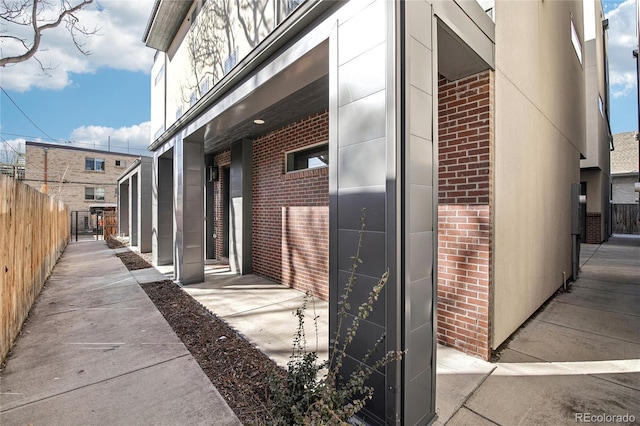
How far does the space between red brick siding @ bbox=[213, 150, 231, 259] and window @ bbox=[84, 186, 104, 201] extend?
22434 millimetres

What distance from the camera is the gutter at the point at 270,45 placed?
2479 millimetres

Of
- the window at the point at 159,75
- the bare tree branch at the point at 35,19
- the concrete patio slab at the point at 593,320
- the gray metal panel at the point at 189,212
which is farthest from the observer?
the window at the point at 159,75

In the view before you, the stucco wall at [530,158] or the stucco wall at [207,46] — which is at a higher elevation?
the stucco wall at [207,46]

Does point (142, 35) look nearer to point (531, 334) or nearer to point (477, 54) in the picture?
point (477, 54)

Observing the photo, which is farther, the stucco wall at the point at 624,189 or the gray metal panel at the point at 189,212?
the stucco wall at the point at 624,189

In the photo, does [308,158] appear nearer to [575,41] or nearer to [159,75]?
[159,75]

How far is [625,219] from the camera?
17.5m

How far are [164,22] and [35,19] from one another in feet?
7.90

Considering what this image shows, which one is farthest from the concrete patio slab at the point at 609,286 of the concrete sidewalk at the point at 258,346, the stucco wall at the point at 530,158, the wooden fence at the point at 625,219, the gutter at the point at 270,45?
the wooden fence at the point at 625,219

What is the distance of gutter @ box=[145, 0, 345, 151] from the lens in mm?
2479

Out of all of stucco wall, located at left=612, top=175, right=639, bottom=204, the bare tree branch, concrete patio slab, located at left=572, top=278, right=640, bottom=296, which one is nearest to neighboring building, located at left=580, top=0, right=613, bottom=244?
concrete patio slab, located at left=572, top=278, right=640, bottom=296

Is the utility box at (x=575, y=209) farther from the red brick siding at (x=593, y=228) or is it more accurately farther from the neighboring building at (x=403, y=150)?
the red brick siding at (x=593, y=228)

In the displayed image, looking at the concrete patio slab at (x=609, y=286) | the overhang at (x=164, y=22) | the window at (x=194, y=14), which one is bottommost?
the concrete patio slab at (x=609, y=286)

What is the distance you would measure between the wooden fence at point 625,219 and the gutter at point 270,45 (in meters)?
23.3
